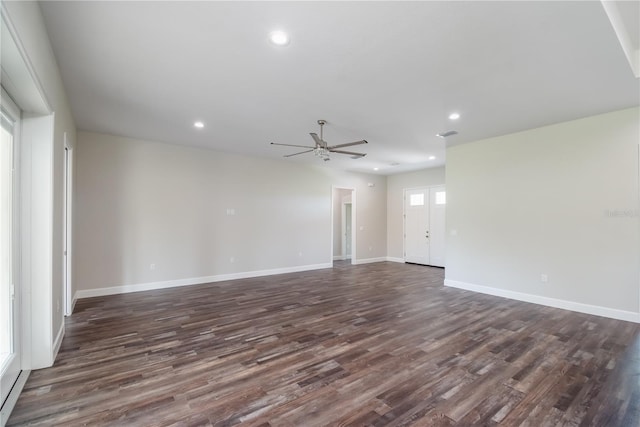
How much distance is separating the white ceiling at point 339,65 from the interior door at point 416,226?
13.3 ft

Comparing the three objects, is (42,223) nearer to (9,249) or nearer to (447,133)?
(9,249)

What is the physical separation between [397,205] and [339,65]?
7033 millimetres

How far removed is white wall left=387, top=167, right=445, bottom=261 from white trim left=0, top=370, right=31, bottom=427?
8.45 meters

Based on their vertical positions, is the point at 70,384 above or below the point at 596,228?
below

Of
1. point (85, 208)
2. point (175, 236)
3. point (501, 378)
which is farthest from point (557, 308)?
point (85, 208)

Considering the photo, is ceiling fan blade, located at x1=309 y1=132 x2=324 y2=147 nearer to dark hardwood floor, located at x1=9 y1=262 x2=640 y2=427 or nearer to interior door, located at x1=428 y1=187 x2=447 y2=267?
dark hardwood floor, located at x1=9 y1=262 x2=640 y2=427

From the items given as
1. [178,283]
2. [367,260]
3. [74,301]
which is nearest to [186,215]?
[178,283]

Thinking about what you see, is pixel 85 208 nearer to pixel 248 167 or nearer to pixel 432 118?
pixel 248 167

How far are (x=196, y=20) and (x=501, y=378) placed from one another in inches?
150

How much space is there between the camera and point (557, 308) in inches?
174

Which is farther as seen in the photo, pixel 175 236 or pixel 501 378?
pixel 175 236

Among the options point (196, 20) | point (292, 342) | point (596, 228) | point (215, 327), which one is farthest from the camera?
point (596, 228)

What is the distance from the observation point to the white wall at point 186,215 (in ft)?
16.5

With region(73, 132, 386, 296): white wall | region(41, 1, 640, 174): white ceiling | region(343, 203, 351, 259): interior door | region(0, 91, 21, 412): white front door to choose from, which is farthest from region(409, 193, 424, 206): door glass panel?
region(0, 91, 21, 412): white front door
